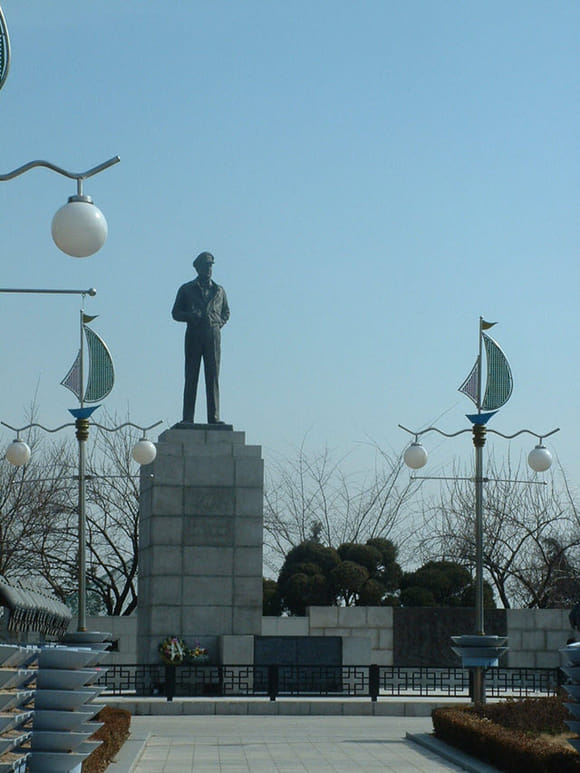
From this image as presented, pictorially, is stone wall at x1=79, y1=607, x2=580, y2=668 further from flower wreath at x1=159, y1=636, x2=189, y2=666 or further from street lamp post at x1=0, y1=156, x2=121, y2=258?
street lamp post at x1=0, y1=156, x2=121, y2=258

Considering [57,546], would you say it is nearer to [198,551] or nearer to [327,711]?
[198,551]

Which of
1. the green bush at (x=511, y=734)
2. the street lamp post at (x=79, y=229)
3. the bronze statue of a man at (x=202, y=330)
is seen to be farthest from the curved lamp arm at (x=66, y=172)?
the bronze statue of a man at (x=202, y=330)

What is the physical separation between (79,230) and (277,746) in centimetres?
1019

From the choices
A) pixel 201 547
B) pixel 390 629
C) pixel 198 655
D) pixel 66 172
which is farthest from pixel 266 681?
pixel 66 172

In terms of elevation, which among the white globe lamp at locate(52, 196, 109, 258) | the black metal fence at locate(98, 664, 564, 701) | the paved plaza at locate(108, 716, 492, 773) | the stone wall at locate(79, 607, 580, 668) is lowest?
the paved plaza at locate(108, 716, 492, 773)

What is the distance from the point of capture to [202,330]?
26094mm

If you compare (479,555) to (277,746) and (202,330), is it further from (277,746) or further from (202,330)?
(202,330)

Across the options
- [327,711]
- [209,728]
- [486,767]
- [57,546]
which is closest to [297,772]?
[486,767]

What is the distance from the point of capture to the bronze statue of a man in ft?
85.6

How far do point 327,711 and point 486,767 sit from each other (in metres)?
9.14

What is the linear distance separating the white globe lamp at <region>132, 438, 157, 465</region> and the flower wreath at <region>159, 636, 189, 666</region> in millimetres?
3906

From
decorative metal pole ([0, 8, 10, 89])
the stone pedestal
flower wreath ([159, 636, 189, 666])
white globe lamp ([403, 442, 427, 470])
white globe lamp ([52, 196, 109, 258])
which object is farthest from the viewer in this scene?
the stone pedestal

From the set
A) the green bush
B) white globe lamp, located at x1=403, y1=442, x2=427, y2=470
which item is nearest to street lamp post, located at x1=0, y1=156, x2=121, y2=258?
the green bush

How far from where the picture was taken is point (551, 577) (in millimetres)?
39594
